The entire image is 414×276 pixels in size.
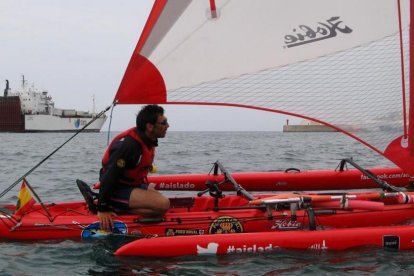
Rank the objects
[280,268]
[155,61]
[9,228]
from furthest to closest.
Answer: [9,228], [155,61], [280,268]

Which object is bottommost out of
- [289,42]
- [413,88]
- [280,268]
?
[280,268]

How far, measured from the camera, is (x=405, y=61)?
21.3ft

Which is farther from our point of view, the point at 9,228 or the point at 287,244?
the point at 9,228

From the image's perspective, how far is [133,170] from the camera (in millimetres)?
6375

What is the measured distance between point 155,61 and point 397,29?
9.05 ft

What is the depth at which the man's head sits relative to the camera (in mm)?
6219

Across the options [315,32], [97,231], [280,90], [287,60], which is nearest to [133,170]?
[97,231]

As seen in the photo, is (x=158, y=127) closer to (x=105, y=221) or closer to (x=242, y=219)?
(x=105, y=221)

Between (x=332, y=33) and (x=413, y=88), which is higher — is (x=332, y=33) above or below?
above

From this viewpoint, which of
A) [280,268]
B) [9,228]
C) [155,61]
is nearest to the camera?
[280,268]

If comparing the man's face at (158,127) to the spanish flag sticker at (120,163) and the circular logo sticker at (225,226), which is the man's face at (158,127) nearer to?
the spanish flag sticker at (120,163)

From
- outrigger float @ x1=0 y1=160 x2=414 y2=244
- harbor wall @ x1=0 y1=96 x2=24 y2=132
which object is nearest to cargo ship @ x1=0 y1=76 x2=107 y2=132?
harbor wall @ x1=0 y1=96 x2=24 y2=132

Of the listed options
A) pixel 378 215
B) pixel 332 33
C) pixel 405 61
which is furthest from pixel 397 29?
pixel 378 215

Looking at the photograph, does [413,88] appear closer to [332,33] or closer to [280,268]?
[332,33]
